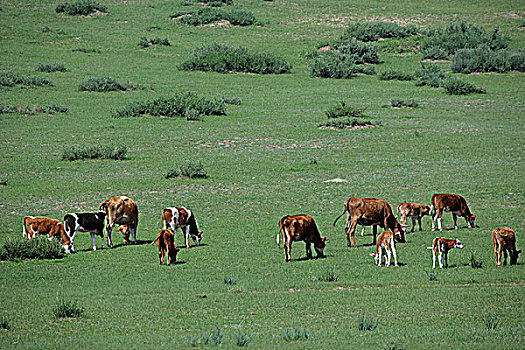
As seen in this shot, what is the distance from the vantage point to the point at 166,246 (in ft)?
48.6

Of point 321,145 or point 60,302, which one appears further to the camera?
point 321,145

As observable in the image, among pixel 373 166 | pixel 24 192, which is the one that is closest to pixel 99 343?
pixel 24 192

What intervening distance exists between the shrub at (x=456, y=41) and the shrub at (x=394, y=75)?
30.5 feet

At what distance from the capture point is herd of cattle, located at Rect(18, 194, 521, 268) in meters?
14.1

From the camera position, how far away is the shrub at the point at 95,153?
30609 mm

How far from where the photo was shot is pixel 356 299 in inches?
461

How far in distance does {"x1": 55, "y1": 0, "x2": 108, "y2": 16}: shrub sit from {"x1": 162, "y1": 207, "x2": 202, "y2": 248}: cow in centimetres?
6929

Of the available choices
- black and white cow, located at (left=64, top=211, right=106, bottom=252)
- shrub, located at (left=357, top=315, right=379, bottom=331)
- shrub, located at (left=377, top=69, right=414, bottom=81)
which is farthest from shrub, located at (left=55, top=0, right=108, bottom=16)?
shrub, located at (left=357, top=315, right=379, bottom=331)

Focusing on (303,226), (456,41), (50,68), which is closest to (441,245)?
(303,226)

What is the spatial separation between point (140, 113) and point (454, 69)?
32.2 metres

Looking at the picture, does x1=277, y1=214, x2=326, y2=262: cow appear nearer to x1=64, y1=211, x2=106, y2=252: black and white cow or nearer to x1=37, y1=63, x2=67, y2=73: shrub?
x1=64, y1=211, x2=106, y2=252: black and white cow

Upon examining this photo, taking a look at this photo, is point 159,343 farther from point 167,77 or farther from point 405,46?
point 405,46

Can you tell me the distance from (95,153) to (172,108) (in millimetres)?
11808

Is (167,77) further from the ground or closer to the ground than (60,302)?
further from the ground
